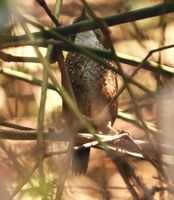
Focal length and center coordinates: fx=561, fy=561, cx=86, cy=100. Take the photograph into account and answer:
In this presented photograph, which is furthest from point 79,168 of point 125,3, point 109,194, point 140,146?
point 140,146

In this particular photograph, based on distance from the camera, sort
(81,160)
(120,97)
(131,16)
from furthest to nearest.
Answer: (120,97) → (81,160) → (131,16)

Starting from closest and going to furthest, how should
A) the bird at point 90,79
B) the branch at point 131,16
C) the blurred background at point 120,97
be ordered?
1. the branch at point 131,16
2. the blurred background at point 120,97
3. the bird at point 90,79

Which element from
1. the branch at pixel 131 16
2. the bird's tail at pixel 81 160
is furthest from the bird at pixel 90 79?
the branch at pixel 131 16

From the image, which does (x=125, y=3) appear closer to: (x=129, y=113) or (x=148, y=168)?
(x=129, y=113)

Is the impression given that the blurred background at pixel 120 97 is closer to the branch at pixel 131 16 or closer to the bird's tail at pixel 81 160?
the bird's tail at pixel 81 160

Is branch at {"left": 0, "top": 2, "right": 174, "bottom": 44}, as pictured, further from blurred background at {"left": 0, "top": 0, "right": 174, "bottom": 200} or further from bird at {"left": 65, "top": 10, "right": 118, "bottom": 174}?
bird at {"left": 65, "top": 10, "right": 118, "bottom": 174}

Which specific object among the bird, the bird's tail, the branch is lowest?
the branch

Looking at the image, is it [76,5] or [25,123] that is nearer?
[25,123]

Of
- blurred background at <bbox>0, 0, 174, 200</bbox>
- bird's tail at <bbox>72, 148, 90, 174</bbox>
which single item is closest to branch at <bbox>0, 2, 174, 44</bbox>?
blurred background at <bbox>0, 0, 174, 200</bbox>

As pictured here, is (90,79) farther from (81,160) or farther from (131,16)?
(131,16)

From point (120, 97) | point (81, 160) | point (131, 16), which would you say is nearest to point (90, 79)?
point (120, 97)

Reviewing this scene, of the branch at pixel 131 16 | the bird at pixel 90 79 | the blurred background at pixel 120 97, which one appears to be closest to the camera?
the branch at pixel 131 16
